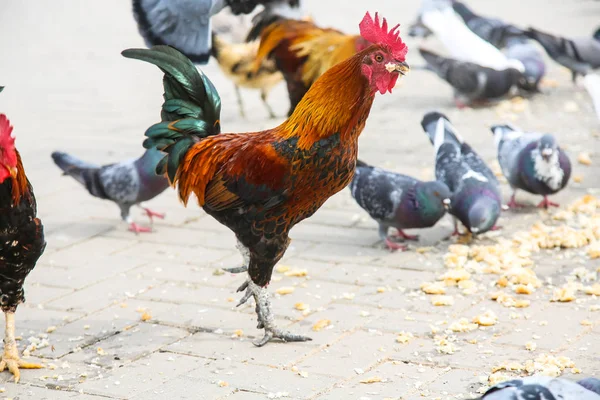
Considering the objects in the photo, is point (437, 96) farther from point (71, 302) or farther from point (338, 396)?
point (338, 396)

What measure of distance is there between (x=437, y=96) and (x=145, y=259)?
5.41 metres

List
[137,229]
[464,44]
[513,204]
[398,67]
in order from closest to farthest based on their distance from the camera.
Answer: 1. [398,67]
2. [137,229]
3. [513,204]
4. [464,44]

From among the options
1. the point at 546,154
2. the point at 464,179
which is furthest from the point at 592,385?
the point at 546,154

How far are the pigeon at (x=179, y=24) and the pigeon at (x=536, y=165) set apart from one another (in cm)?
249

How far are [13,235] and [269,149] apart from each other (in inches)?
53.0

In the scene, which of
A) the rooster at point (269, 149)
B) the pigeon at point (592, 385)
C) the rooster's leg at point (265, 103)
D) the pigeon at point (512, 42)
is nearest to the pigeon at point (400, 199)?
the rooster at point (269, 149)

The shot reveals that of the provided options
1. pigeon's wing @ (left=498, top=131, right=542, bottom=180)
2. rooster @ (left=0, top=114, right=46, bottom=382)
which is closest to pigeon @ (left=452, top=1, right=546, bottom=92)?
pigeon's wing @ (left=498, top=131, right=542, bottom=180)

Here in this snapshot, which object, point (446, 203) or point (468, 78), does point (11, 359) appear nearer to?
point (446, 203)

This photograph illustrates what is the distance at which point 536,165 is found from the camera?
6.76m

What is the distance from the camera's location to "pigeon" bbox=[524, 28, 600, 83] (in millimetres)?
10117

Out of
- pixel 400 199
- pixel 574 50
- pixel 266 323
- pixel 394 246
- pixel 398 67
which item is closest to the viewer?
pixel 398 67

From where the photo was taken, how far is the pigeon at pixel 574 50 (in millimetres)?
10117

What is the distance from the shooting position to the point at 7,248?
441 cm

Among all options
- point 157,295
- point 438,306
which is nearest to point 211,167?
point 157,295
